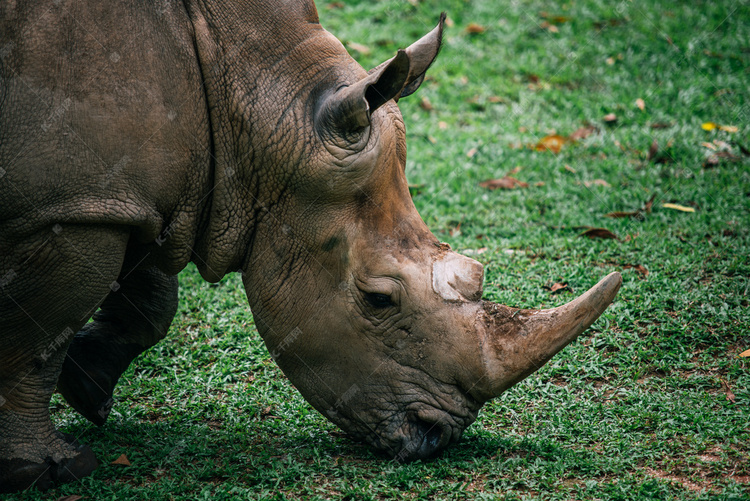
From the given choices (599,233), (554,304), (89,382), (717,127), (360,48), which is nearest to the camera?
(89,382)

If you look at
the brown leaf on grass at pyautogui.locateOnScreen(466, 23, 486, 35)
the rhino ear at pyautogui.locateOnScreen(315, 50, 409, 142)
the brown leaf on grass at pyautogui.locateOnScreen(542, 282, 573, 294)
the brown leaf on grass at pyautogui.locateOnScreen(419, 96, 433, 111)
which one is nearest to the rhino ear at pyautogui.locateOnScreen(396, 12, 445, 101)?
the rhino ear at pyautogui.locateOnScreen(315, 50, 409, 142)

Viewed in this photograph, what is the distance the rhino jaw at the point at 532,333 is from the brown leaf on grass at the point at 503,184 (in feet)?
11.5

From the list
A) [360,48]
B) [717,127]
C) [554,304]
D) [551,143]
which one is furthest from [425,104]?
[554,304]

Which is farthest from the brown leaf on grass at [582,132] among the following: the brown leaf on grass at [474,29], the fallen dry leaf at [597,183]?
the brown leaf on grass at [474,29]

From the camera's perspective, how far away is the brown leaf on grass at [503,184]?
6.91 meters

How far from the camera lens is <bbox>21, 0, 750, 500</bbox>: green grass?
361 cm

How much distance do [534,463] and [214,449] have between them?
1.63 m

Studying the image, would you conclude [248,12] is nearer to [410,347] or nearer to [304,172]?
[304,172]

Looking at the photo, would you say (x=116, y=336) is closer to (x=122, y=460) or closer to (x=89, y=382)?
(x=89, y=382)

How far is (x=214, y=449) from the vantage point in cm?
397

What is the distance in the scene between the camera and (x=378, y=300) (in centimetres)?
359

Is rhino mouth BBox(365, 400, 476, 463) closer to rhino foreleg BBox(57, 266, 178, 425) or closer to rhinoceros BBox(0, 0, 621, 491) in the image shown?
Answer: rhinoceros BBox(0, 0, 621, 491)

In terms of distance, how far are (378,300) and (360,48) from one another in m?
6.33

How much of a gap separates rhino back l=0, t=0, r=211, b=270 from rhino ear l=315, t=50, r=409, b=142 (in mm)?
652
